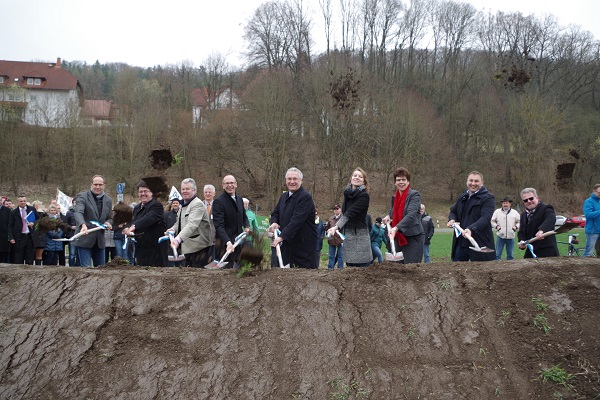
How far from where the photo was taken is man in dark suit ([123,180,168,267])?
24.4ft

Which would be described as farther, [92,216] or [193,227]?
[92,216]

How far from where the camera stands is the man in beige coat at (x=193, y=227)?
7.37 m

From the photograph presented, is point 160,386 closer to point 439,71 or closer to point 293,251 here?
point 293,251

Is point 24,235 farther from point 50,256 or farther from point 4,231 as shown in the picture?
point 50,256

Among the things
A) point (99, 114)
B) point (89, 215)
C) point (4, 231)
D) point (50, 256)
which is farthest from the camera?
point (99, 114)

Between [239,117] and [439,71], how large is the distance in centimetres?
2432

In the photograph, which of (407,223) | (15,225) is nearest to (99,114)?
(15,225)

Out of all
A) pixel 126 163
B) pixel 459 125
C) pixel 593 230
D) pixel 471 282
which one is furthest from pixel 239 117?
pixel 471 282

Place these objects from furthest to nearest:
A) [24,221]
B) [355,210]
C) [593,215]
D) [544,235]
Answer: [24,221] → [593,215] → [544,235] → [355,210]

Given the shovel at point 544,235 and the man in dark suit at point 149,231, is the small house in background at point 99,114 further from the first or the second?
the shovel at point 544,235

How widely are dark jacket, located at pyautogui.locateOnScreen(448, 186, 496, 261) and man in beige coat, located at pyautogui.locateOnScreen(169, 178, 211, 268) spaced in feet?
12.1

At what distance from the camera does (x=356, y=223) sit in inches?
279

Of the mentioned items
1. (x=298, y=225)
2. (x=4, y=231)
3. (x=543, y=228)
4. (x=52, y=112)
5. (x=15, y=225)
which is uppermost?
(x=52, y=112)

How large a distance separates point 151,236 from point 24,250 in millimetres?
6050
